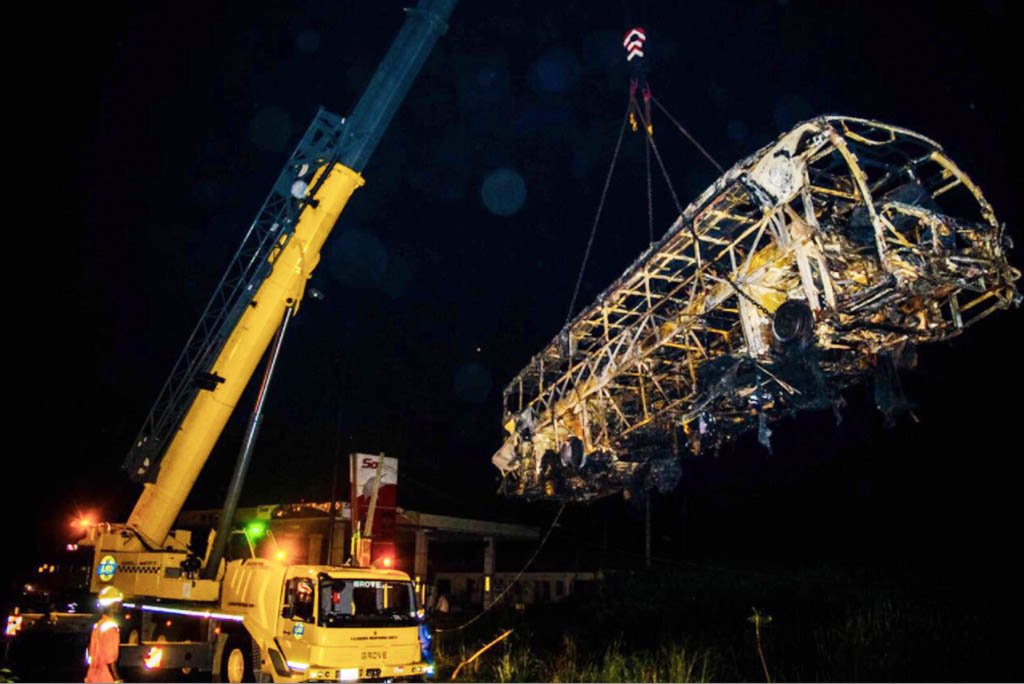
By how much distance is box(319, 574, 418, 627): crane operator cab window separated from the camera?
1020cm

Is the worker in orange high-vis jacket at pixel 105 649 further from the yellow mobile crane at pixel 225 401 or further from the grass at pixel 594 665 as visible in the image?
the grass at pixel 594 665

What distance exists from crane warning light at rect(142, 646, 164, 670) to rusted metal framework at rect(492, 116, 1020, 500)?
8.77 m

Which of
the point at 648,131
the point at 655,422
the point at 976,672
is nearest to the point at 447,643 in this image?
the point at 655,422

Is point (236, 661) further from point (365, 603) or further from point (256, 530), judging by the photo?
point (365, 603)

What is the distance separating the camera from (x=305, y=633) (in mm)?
10062

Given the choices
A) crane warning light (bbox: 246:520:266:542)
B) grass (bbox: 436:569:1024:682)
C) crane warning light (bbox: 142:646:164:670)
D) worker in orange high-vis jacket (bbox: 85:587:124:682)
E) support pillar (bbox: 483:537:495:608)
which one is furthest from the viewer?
support pillar (bbox: 483:537:495:608)

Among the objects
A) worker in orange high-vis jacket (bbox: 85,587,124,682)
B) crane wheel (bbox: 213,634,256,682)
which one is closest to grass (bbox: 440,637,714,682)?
crane wheel (bbox: 213,634,256,682)

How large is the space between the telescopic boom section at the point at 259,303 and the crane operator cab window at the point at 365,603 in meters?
4.60

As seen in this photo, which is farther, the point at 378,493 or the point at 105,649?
the point at 378,493

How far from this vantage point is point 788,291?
9.80 meters

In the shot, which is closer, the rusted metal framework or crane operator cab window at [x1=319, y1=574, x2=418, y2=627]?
the rusted metal framework

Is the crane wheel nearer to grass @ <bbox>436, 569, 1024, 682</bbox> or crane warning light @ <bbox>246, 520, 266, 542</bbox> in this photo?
crane warning light @ <bbox>246, 520, 266, 542</bbox>

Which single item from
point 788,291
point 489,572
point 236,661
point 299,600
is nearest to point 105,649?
point 299,600

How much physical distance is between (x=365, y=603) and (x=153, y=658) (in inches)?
163
